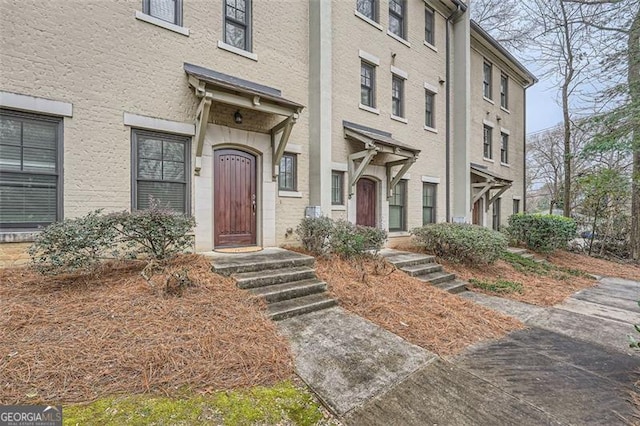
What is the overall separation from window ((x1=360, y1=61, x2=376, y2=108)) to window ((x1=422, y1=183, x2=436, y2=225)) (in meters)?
3.55

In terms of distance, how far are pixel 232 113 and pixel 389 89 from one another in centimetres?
537

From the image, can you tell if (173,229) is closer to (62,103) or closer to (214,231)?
(214,231)

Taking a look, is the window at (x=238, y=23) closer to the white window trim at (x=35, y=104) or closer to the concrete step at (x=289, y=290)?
the white window trim at (x=35, y=104)

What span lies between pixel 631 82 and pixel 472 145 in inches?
185

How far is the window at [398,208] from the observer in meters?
9.41

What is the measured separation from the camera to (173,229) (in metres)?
4.46

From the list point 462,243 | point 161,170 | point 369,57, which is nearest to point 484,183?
point 462,243

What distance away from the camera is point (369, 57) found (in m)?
8.52

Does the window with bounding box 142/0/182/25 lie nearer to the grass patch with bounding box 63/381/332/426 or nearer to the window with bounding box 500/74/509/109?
the grass patch with bounding box 63/381/332/426

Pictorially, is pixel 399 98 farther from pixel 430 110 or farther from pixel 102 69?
pixel 102 69

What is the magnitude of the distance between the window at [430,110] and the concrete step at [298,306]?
8432 millimetres

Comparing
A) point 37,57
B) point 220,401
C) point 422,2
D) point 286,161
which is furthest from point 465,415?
point 422,2

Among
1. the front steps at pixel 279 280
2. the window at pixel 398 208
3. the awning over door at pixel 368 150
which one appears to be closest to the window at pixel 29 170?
the front steps at pixel 279 280

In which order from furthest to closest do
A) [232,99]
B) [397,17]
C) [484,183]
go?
[484,183]
[397,17]
[232,99]
